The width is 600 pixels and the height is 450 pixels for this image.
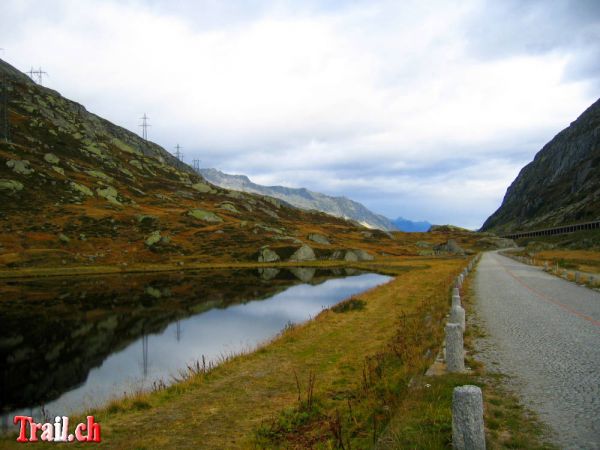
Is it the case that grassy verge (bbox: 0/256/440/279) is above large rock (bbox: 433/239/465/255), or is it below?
below

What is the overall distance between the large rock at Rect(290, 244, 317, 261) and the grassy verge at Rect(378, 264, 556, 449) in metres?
72.4

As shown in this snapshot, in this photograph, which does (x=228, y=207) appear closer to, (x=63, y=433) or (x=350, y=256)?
(x=350, y=256)

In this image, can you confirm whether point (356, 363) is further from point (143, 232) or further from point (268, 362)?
point (143, 232)

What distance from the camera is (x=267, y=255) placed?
80.6 metres

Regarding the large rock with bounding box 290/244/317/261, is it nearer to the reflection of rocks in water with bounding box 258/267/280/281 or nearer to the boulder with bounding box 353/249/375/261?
the boulder with bounding box 353/249/375/261

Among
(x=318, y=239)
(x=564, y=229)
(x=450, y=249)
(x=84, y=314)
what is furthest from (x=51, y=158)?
(x=564, y=229)

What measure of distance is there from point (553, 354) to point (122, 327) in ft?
89.9

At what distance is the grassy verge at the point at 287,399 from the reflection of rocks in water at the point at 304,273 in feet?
123

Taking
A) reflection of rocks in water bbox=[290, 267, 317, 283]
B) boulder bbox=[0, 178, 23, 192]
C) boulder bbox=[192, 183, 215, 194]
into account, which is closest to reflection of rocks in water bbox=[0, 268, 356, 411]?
reflection of rocks in water bbox=[290, 267, 317, 283]

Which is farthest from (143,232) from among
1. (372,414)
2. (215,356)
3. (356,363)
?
(372,414)

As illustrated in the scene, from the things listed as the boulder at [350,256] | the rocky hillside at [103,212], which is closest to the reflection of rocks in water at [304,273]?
the rocky hillside at [103,212]

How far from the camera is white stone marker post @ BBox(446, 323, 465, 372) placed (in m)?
11.3

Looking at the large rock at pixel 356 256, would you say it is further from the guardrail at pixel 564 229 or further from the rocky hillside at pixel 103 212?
the guardrail at pixel 564 229

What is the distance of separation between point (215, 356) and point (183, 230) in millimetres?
74953
